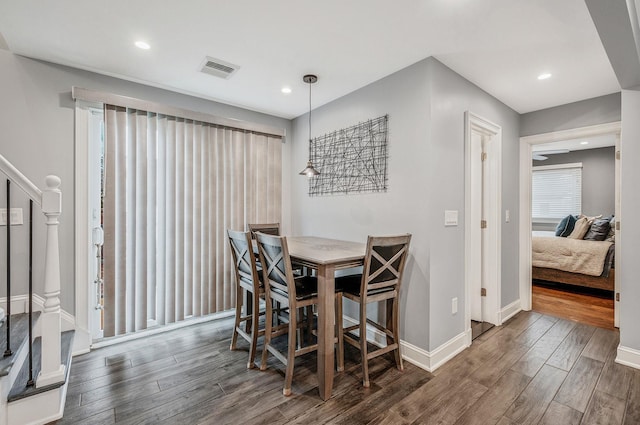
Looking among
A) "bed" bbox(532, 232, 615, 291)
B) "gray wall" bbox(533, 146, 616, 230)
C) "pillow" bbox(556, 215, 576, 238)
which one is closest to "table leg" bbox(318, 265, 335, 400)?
"bed" bbox(532, 232, 615, 291)

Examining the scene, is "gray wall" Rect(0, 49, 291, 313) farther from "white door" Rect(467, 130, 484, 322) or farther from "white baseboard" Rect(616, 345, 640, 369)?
"white baseboard" Rect(616, 345, 640, 369)

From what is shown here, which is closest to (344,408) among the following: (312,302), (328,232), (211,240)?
(312,302)

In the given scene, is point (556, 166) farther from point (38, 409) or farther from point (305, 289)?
point (38, 409)

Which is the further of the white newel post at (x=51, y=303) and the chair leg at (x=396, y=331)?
the chair leg at (x=396, y=331)

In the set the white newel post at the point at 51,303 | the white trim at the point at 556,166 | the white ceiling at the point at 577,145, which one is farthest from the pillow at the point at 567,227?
the white newel post at the point at 51,303

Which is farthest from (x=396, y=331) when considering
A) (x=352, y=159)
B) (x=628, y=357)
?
(x=628, y=357)

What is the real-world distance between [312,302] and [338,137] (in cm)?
183

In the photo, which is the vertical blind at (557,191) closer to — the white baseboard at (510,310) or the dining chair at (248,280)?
the white baseboard at (510,310)

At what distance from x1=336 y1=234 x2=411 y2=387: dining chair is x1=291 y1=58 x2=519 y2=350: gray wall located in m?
0.24

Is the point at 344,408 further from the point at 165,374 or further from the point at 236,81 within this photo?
the point at 236,81

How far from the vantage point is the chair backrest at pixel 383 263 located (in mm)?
1980

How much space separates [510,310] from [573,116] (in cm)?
226

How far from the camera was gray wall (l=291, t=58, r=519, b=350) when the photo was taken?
230cm

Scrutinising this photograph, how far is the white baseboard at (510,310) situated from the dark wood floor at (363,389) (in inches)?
21.4
